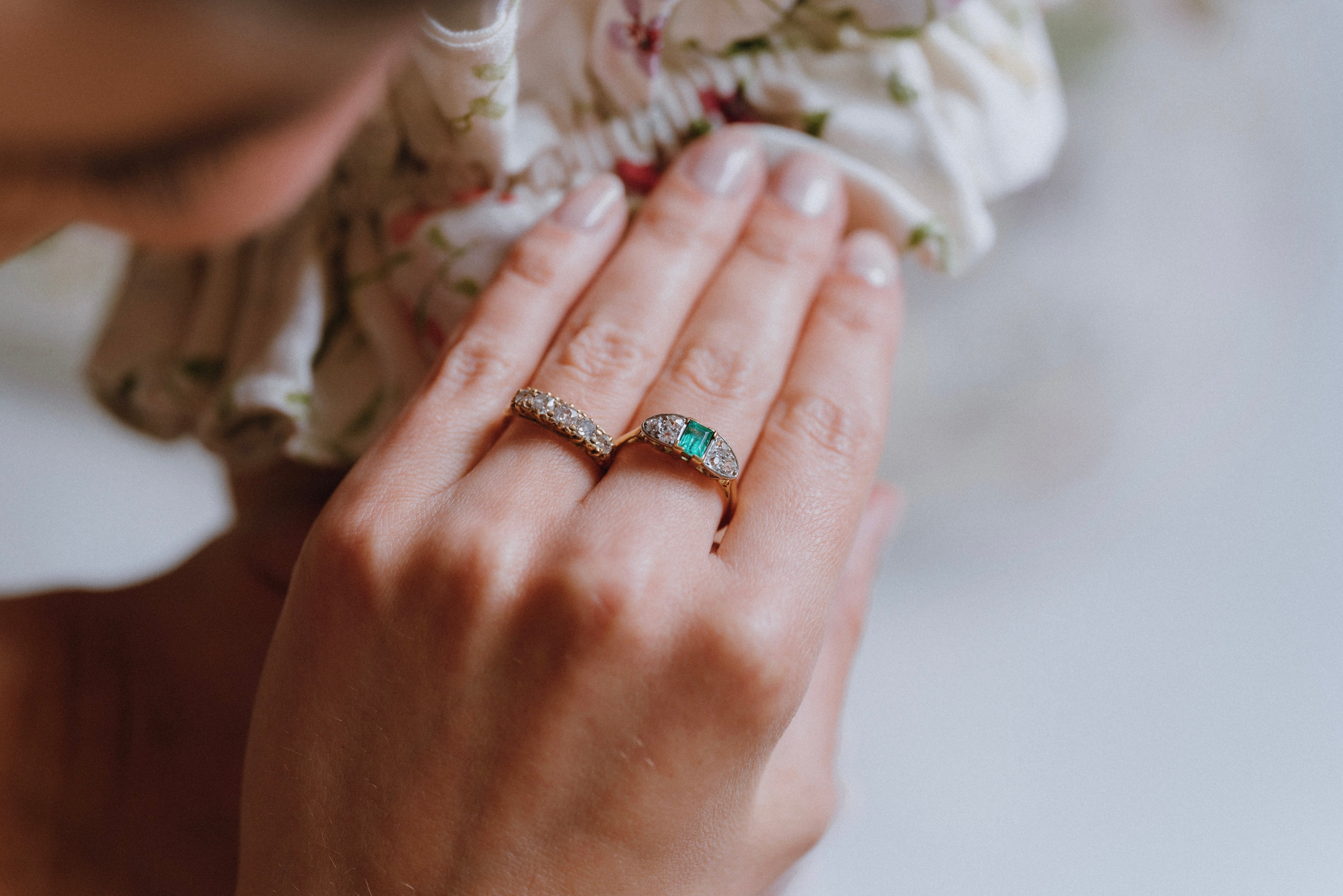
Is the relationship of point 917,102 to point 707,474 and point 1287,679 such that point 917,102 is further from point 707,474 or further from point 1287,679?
point 1287,679

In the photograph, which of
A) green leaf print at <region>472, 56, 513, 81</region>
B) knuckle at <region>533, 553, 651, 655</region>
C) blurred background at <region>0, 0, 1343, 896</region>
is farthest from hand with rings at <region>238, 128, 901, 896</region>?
blurred background at <region>0, 0, 1343, 896</region>

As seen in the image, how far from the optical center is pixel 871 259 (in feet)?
1.46

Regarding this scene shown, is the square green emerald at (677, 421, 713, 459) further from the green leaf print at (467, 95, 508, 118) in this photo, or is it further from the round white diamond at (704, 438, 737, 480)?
the green leaf print at (467, 95, 508, 118)

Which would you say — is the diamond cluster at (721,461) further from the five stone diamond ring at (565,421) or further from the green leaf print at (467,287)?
the green leaf print at (467,287)

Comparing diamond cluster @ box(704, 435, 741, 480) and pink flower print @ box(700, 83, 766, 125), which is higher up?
pink flower print @ box(700, 83, 766, 125)

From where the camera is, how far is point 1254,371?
725 millimetres

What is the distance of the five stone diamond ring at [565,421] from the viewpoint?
1.17 feet

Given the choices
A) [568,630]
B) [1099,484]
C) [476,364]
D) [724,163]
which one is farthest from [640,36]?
[1099,484]

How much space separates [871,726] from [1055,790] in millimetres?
138

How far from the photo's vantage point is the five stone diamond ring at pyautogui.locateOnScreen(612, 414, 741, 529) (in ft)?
1.14

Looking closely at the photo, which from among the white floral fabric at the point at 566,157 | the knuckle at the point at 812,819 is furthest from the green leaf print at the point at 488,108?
the knuckle at the point at 812,819

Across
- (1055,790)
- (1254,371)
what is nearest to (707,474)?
(1055,790)

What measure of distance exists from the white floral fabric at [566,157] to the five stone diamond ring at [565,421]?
0.39 feet

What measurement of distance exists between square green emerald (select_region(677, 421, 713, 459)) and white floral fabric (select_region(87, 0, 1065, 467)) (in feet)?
0.54
